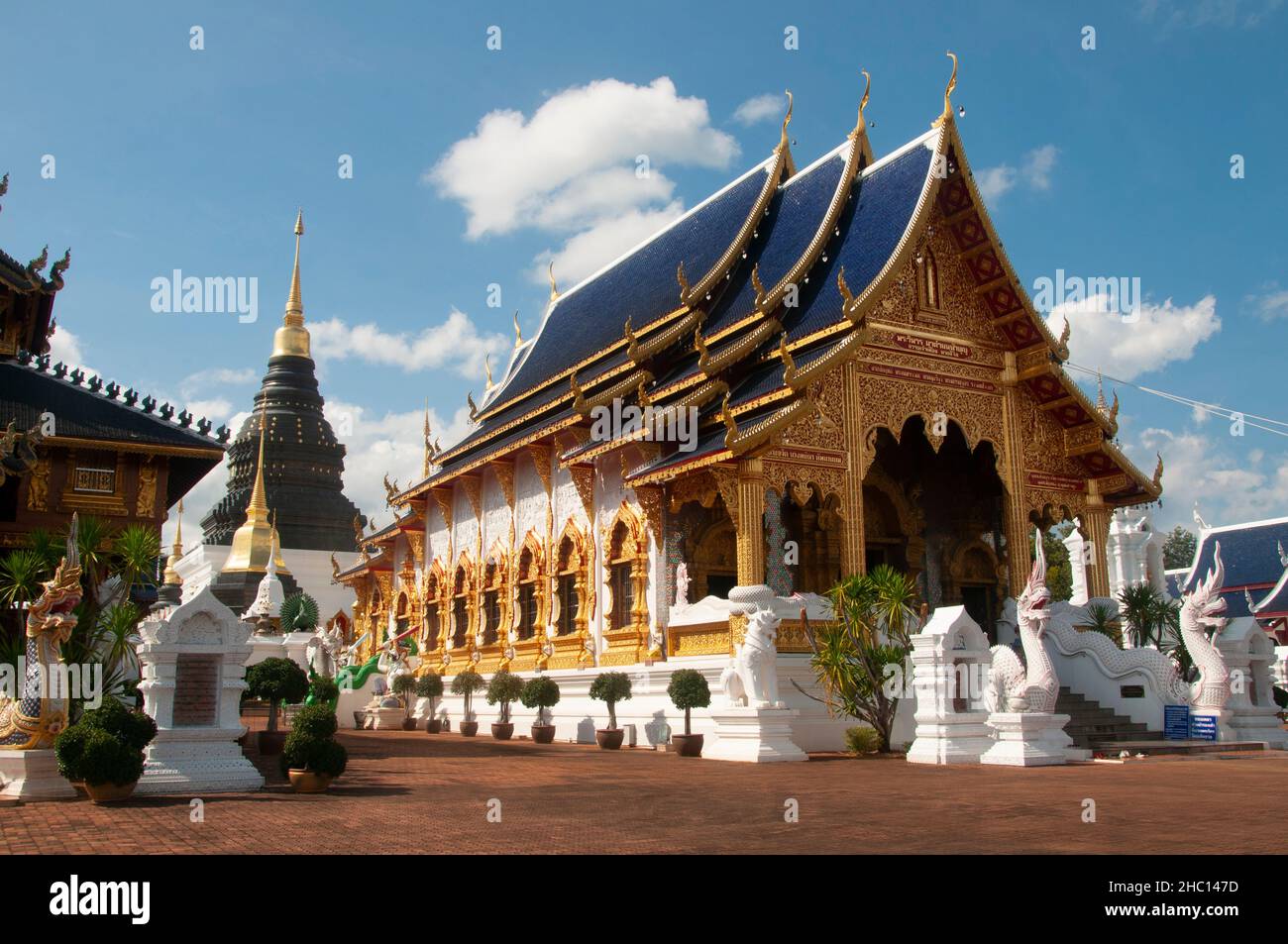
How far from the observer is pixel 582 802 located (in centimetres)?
A: 845

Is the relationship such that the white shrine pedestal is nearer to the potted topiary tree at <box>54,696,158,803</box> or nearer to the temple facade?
the temple facade

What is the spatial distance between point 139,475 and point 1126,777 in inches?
577

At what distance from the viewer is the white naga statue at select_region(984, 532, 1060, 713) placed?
39.3ft

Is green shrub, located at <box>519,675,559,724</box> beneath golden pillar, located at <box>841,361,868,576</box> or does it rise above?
beneath

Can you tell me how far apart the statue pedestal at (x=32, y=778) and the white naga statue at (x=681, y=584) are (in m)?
8.47

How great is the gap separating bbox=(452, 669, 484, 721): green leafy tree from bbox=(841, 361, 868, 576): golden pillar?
825 centimetres

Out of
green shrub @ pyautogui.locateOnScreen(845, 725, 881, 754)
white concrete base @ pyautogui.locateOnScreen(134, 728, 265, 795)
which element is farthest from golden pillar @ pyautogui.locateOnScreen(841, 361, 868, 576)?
white concrete base @ pyautogui.locateOnScreen(134, 728, 265, 795)

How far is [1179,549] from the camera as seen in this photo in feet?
219

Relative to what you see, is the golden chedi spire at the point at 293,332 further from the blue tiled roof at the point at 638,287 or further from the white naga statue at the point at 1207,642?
the white naga statue at the point at 1207,642

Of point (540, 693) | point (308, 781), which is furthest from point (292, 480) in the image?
point (308, 781)

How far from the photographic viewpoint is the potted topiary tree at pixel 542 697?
56.3 ft

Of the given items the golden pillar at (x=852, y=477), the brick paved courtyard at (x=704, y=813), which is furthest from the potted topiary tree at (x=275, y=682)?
the golden pillar at (x=852, y=477)
